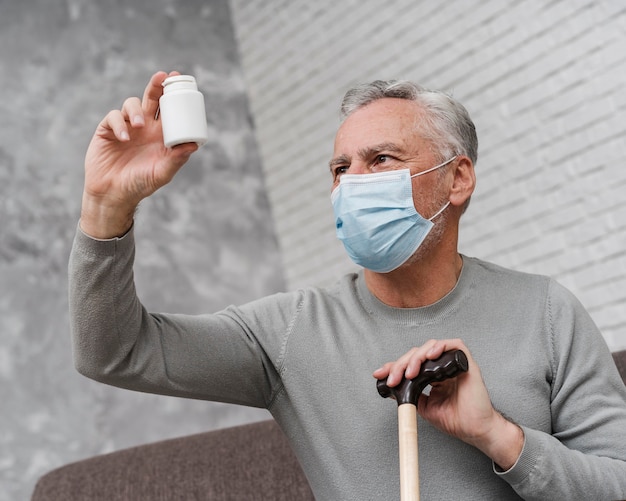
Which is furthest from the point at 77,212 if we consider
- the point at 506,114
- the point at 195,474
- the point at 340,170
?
the point at 340,170

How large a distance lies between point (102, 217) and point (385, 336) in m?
0.55

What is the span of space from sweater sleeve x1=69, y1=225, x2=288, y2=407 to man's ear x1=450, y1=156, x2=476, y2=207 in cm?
42

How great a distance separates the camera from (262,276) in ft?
13.9

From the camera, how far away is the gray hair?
172cm

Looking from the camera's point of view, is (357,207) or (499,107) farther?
(499,107)

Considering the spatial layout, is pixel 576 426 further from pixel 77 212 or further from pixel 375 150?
pixel 77 212

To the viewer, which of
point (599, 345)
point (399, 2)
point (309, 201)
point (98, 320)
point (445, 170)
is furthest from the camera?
point (309, 201)

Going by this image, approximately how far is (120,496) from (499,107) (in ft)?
6.91

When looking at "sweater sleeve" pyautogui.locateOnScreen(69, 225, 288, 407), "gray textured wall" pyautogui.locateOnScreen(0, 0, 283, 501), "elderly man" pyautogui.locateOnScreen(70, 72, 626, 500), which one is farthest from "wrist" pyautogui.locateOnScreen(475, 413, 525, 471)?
"gray textured wall" pyautogui.locateOnScreen(0, 0, 283, 501)

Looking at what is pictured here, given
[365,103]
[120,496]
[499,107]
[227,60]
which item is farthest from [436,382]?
[227,60]

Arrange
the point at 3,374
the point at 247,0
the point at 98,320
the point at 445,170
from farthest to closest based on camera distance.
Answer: the point at 247,0
the point at 3,374
the point at 445,170
the point at 98,320

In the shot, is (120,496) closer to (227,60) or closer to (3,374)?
(3,374)

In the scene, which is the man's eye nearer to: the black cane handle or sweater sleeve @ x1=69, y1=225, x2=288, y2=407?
sweater sleeve @ x1=69, y1=225, x2=288, y2=407

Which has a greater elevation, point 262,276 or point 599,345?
point 599,345
